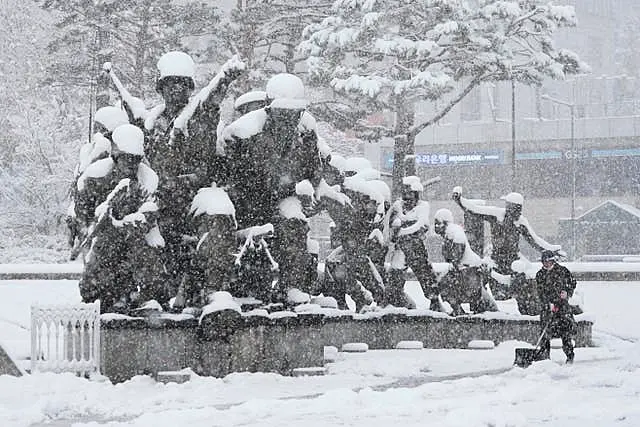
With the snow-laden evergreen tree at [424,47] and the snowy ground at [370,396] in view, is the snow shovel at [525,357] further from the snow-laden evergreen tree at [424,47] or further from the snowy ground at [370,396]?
the snow-laden evergreen tree at [424,47]

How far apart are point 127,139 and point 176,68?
1.24 m

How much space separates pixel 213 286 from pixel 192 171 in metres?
1.59

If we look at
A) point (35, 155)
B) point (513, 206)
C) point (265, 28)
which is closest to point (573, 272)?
point (513, 206)

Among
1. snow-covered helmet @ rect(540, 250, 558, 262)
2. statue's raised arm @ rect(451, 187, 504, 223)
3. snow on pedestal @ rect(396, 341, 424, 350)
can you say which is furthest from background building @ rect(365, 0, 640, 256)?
snow-covered helmet @ rect(540, 250, 558, 262)

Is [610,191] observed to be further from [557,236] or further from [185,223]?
[185,223]

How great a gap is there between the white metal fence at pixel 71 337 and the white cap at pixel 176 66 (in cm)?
329

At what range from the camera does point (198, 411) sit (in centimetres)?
1124

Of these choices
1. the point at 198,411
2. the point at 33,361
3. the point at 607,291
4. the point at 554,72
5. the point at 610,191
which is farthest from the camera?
the point at 610,191

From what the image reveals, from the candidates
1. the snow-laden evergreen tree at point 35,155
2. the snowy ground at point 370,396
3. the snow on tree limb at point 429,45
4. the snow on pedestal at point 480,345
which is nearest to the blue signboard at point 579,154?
the snow-laden evergreen tree at point 35,155

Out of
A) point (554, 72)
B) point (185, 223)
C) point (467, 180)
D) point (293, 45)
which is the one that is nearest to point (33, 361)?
point (185, 223)

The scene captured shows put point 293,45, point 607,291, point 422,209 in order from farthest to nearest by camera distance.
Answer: point 293,45 < point 607,291 < point 422,209

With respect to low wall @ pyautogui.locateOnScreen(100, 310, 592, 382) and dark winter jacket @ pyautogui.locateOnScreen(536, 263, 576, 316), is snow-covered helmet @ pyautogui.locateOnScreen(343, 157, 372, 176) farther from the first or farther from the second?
low wall @ pyautogui.locateOnScreen(100, 310, 592, 382)

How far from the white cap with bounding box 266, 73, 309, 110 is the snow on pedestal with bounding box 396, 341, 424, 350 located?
509 centimetres

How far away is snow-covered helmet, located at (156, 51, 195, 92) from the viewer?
14875 millimetres
